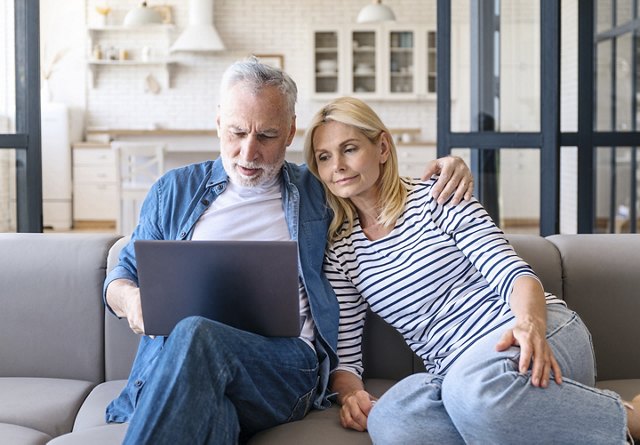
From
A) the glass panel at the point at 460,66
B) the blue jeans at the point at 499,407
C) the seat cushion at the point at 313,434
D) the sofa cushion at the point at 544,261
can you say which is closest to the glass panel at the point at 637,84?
the glass panel at the point at 460,66

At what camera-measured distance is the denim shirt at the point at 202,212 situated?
205cm

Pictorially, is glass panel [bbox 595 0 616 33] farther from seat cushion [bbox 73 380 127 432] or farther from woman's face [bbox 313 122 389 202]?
seat cushion [bbox 73 380 127 432]

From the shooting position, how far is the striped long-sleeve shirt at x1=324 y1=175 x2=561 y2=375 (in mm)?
1951

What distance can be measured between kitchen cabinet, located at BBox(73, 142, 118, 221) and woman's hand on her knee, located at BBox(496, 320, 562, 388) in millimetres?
7584

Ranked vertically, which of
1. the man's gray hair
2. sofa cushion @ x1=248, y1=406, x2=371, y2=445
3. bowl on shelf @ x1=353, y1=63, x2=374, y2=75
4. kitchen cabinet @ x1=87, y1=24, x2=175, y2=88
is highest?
kitchen cabinet @ x1=87, y1=24, x2=175, y2=88

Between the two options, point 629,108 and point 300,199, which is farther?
point 629,108

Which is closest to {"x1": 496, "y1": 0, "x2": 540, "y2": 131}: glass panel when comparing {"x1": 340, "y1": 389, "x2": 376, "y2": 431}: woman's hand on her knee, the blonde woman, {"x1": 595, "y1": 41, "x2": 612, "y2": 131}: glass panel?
{"x1": 595, "y1": 41, "x2": 612, "y2": 131}: glass panel

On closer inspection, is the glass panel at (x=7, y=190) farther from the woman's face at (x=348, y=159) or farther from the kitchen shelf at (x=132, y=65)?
the kitchen shelf at (x=132, y=65)

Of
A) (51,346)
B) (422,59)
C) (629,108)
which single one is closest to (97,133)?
(422,59)

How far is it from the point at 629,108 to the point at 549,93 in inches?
65.2

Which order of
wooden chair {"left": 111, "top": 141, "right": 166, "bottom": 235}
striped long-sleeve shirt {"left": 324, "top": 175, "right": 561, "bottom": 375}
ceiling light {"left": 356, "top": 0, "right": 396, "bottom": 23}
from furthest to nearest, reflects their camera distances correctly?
ceiling light {"left": 356, "top": 0, "right": 396, "bottom": 23}
wooden chair {"left": 111, "top": 141, "right": 166, "bottom": 235}
striped long-sleeve shirt {"left": 324, "top": 175, "right": 561, "bottom": 375}

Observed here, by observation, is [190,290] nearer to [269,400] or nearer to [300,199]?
[269,400]

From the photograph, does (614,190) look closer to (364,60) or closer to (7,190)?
(7,190)

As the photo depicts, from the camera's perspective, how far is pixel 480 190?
3.76 m
